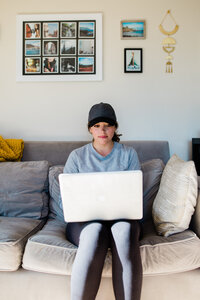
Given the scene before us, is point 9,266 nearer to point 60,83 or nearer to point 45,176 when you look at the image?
point 45,176

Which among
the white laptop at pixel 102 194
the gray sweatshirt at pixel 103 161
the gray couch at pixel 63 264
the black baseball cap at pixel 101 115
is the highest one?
the black baseball cap at pixel 101 115

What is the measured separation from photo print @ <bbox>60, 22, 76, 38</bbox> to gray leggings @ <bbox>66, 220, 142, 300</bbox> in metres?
1.79

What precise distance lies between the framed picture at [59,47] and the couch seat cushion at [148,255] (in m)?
1.53

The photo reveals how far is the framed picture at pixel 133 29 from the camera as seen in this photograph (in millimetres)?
2498

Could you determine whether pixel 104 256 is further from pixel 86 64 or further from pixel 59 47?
pixel 59 47

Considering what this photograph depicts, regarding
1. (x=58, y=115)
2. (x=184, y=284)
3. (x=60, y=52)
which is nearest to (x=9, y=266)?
(x=184, y=284)

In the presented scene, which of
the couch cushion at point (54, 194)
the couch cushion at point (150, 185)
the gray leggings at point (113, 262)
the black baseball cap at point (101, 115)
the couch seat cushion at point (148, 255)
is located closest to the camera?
the gray leggings at point (113, 262)

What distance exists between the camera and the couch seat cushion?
1.42 m

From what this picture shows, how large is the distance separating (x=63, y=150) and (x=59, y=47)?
0.93 metres

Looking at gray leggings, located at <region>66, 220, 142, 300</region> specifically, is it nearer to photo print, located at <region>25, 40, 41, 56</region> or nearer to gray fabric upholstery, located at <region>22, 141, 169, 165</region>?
gray fabric upholstery, located at <region>22, 141, 169, 165</region>

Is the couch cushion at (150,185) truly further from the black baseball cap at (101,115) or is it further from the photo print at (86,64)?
the photo print at (86,64)

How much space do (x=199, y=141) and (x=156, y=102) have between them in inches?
19.5

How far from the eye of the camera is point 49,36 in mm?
2555

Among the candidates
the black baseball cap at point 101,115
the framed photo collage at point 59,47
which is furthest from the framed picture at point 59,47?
the black baseball cap at point 101,115
